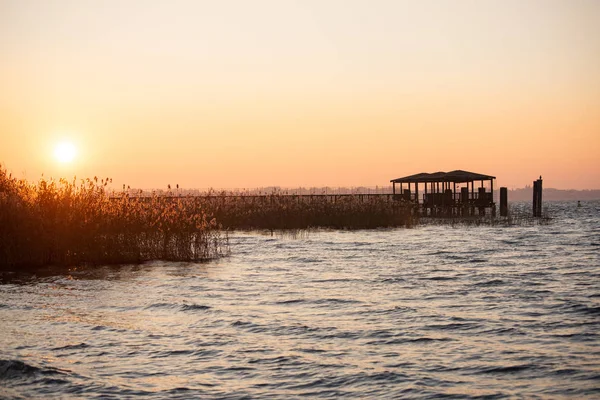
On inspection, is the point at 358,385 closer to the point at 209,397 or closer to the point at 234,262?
the point at 209,397

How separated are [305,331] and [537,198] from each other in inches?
1874

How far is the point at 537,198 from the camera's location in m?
56.8

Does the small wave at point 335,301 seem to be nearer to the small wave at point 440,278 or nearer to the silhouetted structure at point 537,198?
the small wave at point 440,278

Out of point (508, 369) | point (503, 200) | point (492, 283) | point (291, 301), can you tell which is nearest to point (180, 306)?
point (291, 301)

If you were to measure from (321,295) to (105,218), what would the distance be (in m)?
8.45

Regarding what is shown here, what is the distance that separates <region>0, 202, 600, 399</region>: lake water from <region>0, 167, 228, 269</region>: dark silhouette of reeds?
98 centimetres

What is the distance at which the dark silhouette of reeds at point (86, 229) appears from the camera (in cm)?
2114

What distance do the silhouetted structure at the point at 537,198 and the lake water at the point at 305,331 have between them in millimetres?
33366

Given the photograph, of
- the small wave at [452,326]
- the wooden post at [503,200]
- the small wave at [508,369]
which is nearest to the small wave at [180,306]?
the small wave at [452,326]

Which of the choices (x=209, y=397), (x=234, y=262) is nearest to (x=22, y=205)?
(x=234, y=262)

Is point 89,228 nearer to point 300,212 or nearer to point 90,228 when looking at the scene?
point 90,228

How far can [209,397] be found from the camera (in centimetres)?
891

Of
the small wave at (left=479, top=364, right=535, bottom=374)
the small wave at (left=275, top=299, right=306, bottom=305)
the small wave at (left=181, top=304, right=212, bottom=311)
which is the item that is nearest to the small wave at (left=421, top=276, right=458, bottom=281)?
the small wave at (left=275, top=299, right=306, bottom=305)

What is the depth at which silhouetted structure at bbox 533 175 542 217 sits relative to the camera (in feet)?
184
